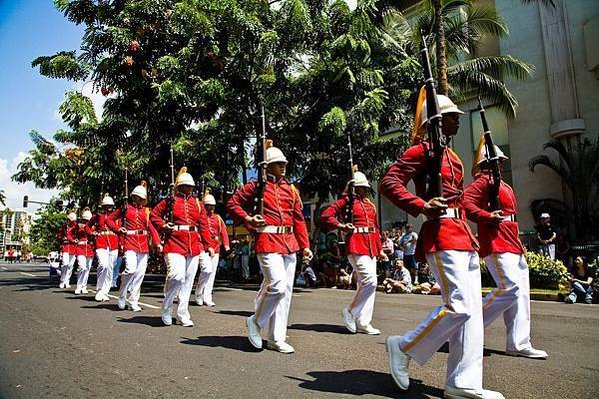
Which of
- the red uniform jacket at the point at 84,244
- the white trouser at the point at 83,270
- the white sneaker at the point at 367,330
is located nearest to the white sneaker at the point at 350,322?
the white sneaker at the point at 367,330

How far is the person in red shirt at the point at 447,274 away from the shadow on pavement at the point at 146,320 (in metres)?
4.65

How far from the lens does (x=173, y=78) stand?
529 inches

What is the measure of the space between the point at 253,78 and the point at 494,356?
12.1m

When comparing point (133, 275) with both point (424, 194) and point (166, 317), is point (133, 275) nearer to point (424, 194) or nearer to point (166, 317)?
point (166, 317)

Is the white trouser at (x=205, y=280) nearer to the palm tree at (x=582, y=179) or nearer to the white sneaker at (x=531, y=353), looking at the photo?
the white sneaker at (x=531, y=353)

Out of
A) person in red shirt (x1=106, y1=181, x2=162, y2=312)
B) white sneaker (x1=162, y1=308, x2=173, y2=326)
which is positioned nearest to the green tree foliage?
person in red shirt (x1=106, y1=181, x2=162, y2=312)

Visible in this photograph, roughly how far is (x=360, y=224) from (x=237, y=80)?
9367mm

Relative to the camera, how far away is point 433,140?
157 inches

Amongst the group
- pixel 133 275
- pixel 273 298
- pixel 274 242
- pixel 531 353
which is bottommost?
pixel 531 353

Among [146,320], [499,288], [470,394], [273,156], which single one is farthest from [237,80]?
[470,394]

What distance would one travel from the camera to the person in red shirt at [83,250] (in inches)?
537

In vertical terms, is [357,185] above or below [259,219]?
above

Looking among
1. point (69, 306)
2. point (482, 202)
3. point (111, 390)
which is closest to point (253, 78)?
point (69, 306)

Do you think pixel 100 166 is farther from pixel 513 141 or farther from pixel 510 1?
pixel 510 1
